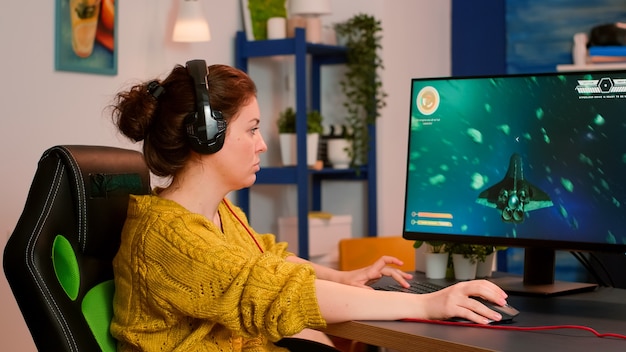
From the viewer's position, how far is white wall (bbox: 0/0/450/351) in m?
2.95

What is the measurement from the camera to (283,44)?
3.89 m

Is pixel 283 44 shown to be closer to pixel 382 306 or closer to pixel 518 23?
pixel 518 23

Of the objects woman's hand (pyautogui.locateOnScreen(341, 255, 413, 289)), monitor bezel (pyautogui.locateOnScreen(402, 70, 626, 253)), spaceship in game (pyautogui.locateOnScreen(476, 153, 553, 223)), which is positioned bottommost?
woman's hand (pyautogui.locateOnScreen(341, 255, 413, 289))

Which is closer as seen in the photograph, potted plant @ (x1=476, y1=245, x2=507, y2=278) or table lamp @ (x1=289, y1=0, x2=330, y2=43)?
potted plant @ (x1=476, y1=245, x2=507, y2=278)

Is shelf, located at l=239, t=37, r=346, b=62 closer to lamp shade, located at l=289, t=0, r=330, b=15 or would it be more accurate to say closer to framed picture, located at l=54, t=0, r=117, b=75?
lamp shade, located at l=289, t=0, r=330, b=15

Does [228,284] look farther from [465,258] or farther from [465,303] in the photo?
[465,258]

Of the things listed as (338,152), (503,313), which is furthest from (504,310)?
(338,152)

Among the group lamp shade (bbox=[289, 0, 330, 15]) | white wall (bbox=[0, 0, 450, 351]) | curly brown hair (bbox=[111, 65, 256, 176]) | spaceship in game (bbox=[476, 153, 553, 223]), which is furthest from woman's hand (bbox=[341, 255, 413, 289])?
lamp shade (bbox=[289, 0, 330, 15])

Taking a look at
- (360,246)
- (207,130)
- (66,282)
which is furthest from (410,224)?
(360,246)

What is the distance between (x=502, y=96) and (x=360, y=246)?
1491 mm

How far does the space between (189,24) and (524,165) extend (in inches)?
73.0

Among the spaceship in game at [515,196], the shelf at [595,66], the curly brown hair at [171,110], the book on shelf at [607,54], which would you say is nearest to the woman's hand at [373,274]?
the spaceship in game at [515,196]

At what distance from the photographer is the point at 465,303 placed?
1680 mm

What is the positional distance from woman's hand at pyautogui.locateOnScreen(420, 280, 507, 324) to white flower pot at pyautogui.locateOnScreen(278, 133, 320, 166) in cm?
228
